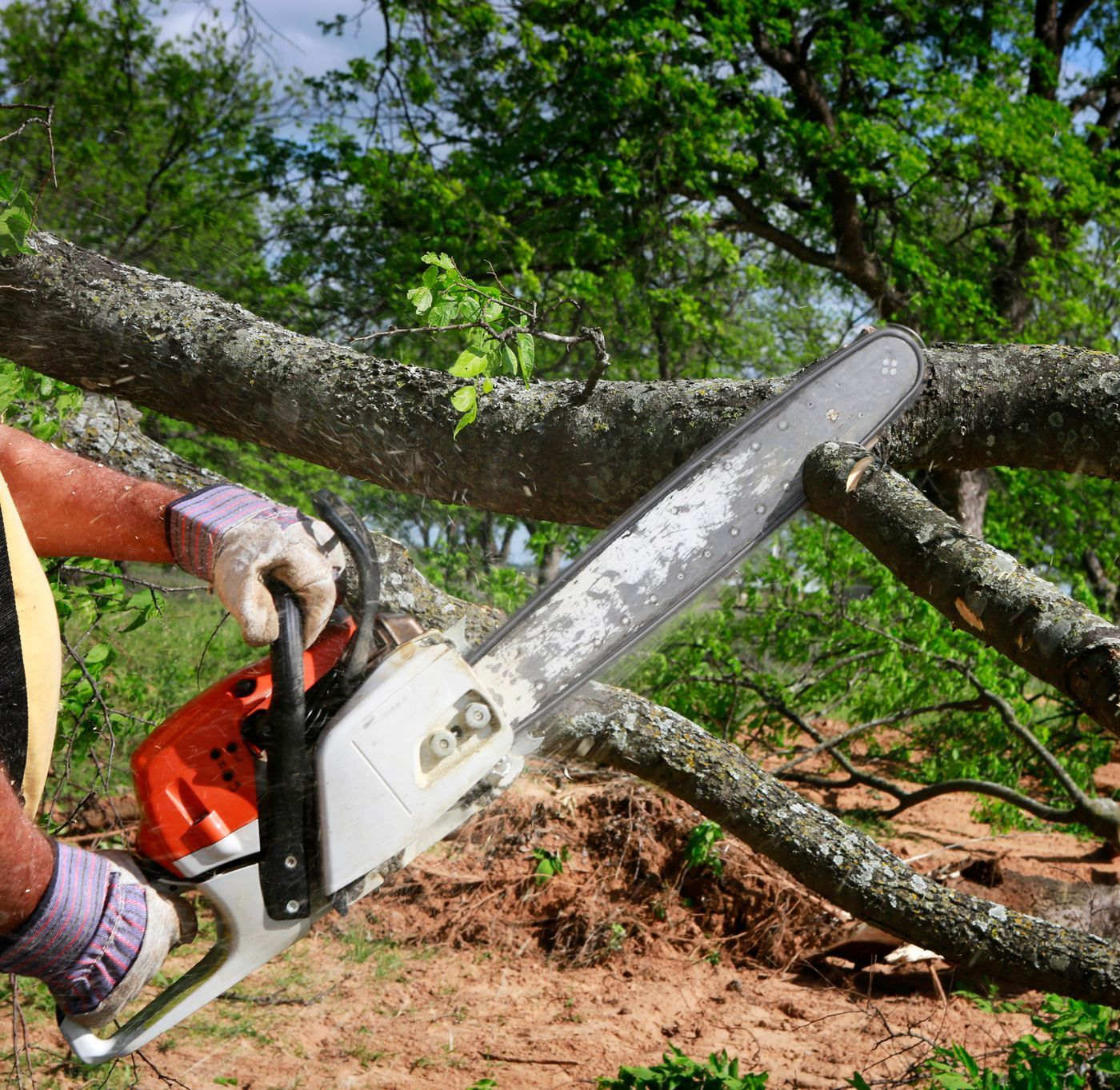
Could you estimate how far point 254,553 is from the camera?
1394mm

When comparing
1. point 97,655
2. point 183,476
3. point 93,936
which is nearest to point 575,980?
point 97,655

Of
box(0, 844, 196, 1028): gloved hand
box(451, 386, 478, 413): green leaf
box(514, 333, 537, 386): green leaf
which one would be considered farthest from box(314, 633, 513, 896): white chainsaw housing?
box(514, 333, 537, 386): green leaf

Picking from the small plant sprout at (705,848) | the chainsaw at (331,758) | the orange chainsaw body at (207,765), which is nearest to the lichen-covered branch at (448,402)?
the chainsaw at (331,758)

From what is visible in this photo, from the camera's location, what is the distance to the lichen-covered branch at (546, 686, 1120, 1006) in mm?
2498

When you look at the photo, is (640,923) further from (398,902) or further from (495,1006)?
(398,902)

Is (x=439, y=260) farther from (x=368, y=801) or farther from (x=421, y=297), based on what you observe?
(x=368, y=801)

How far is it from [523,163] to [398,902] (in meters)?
7.39

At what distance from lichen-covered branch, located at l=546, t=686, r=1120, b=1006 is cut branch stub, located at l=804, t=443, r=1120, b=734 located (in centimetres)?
88

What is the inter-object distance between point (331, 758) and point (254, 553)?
331 millimetres

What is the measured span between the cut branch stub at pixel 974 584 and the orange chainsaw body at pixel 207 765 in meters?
0.94

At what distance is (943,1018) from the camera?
345 centimetres

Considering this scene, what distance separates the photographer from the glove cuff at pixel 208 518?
142 centimetres

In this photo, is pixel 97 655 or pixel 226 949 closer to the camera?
pixel 226 949

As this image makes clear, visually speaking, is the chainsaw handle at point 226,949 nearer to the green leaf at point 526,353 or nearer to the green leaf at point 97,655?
the green leaf at point 526,353
